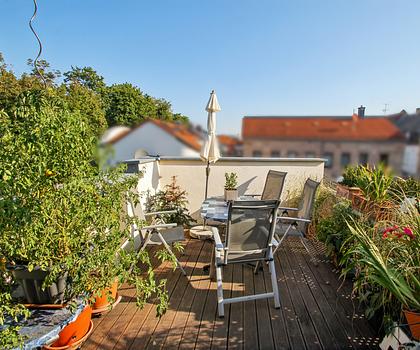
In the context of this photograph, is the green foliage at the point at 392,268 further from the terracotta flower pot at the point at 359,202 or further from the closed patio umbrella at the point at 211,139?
the closed patio umbrella at the point at 211,139

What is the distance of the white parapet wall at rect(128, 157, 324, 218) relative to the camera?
4832 millimetres

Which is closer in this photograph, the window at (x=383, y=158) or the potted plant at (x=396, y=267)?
the window at (x=383, y=158)

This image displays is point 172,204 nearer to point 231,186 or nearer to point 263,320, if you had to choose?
point 231,186

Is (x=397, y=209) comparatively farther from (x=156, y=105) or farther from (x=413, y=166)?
(x=156, y=105)

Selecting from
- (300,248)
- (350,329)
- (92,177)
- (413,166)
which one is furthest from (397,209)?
(92,177)

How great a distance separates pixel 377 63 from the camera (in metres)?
2.03

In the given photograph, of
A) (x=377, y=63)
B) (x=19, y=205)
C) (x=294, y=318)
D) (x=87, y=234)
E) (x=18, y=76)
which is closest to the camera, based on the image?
(x=19, y=205)

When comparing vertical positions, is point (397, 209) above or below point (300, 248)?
above

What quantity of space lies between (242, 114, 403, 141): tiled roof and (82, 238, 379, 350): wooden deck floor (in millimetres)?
1649

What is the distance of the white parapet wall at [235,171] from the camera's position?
483cm

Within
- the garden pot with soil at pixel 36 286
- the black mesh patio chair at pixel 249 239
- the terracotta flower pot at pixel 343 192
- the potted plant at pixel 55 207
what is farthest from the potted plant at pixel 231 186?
the garden pot with soil at pixel 36 286

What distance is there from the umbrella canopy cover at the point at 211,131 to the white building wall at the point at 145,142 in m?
1.99

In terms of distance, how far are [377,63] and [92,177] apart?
2324 mm

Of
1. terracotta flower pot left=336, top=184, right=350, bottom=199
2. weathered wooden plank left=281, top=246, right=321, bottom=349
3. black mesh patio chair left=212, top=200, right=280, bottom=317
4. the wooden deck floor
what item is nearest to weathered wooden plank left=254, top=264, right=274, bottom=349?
the wooden deck floor
